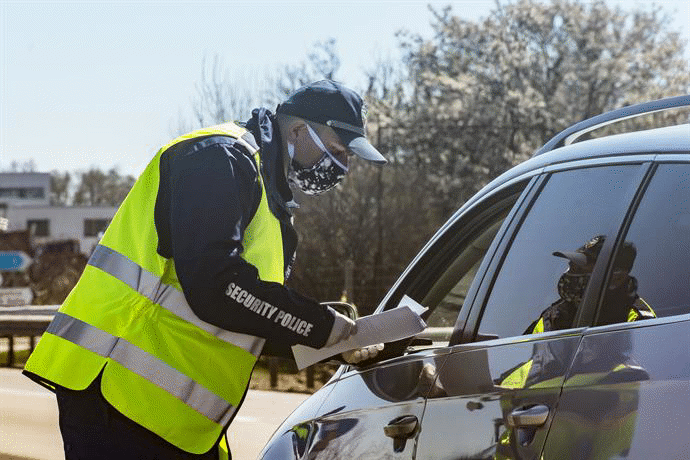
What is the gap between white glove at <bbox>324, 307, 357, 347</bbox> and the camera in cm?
378

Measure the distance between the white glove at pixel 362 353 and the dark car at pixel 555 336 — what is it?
0.03m

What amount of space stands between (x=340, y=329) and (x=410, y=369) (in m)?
0.24

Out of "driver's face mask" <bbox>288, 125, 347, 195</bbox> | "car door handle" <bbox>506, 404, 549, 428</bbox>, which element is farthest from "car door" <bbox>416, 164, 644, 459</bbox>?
"driver's face mask" <bbox>288, 125, 347, 195</bbox>

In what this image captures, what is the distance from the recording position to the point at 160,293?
12.2 ft

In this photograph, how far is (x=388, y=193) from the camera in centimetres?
3494

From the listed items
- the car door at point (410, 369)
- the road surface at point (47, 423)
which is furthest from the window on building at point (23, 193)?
the car door at point (410, 369)

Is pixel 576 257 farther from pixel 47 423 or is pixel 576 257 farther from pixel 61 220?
pixel 61 220

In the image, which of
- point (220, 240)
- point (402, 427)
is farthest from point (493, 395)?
point (220, 240)

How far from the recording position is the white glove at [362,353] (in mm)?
3895

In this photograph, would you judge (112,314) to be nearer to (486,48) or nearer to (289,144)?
(289,144)

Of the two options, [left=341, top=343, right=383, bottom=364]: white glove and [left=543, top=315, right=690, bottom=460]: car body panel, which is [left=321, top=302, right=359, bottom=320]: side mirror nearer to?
[left=341, top=343, right=383, bottom=364]: white glove

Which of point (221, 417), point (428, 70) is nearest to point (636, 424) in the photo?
point (221, 417)

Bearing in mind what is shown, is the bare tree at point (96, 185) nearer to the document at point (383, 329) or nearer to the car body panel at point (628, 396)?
the document at point (383, 329)

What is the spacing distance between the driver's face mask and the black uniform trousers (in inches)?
30.7
